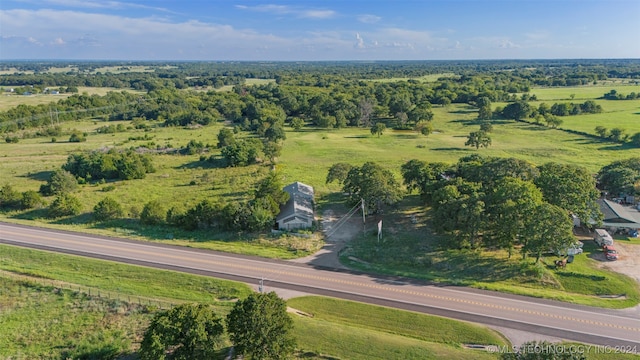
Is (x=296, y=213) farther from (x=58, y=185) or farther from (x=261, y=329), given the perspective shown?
(x=58, y=185)

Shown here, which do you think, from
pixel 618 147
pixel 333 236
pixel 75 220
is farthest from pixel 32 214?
pixel 618 147

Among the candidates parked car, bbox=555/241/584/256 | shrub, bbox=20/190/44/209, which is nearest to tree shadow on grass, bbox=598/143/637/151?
parked car, bbox=555/241/584/256

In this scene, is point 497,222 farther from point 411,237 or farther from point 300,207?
point 300,207

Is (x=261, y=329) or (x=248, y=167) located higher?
(x=248, y=167)

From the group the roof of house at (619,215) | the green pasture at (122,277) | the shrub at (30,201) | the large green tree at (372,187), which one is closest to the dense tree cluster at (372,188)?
the large green tree at (372,187)

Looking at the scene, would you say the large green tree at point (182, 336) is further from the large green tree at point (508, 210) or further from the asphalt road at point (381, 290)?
the large green tree at point (508, 210)

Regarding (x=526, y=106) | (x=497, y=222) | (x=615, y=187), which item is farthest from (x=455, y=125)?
(x=497, y=222)
